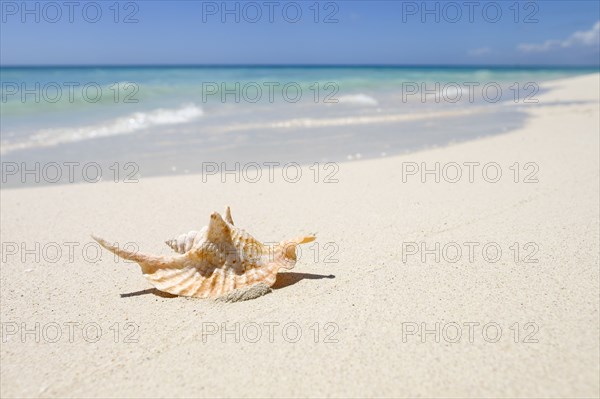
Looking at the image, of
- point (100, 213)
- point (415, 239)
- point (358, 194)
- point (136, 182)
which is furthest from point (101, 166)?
point (415, 239)

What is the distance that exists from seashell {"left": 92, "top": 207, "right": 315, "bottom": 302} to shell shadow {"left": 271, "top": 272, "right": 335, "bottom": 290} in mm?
Answer: 110

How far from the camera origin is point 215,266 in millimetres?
2844

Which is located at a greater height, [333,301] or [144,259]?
[144,259]

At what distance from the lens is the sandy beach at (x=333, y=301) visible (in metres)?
2.07

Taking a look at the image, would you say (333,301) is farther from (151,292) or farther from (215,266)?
(151,292)

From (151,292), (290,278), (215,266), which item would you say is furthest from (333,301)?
(151,292)

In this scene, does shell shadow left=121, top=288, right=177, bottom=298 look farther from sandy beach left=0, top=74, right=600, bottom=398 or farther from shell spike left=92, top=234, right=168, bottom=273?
shell spike left=92, top=234, right=168, bottom=273

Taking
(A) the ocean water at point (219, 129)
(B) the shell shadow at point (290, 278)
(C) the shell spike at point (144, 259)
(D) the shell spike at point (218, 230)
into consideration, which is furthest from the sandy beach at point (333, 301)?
(A) the ocean water at point (219, 129)

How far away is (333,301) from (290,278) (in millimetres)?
396

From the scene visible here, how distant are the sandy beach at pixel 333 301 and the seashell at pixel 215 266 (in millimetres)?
84

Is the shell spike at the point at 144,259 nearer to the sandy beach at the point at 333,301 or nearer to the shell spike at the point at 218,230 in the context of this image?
the sandy beach at the point at 333,301

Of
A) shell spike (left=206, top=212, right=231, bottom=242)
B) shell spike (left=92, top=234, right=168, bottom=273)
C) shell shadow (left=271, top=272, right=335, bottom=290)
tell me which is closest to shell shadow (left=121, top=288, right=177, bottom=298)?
shell spike (left=92, top=234, right=168, bottom=273)

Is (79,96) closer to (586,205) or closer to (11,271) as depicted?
(11,271)

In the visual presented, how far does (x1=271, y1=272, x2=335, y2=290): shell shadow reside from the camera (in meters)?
2.94
